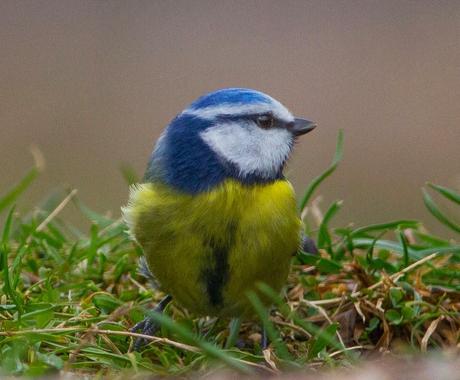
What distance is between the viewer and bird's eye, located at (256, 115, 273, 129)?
12.3 ft

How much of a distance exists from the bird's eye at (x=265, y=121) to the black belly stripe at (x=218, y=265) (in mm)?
432

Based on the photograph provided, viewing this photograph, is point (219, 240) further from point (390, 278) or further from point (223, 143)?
point (390, 278)

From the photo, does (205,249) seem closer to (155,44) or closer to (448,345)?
(448,345)

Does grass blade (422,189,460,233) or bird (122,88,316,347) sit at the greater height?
bird (122,88,316,347)

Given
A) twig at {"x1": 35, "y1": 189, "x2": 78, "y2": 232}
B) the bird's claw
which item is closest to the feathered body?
the bird's claw

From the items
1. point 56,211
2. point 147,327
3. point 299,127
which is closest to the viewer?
point 147,327

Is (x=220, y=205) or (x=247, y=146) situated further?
(x=247, y=146)

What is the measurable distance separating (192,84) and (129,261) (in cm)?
554

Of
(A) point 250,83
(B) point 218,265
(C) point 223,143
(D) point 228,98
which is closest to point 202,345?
(B) point 218,265

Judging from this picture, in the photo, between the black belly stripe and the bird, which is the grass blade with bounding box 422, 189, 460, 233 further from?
the black belly stripe

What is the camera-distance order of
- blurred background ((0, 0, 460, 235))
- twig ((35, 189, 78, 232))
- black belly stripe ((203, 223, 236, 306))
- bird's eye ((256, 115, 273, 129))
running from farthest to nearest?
blurred background ((0, 0, 460, 235)), twig ((35, 189, 78, 232)), bird's eye ((256, 115, 273, 129)), black belly stripe ((203, 223, 236, 306))

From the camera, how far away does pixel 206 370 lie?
3.13 metres

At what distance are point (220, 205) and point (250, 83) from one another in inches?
227

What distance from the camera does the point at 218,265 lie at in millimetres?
3521
